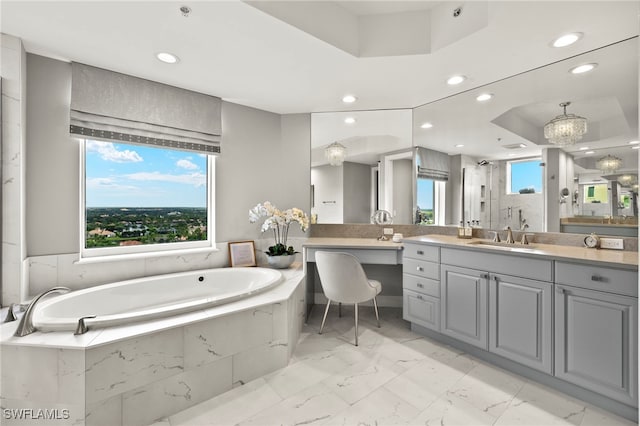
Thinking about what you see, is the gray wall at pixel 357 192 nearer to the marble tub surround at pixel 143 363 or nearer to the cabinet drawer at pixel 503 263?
the cabinet drawer at pixel 503 263

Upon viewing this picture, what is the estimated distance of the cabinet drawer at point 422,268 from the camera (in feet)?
7.78

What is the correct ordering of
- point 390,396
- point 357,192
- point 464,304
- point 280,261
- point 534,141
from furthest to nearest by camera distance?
point 357,192 < point 280,261 < point 534,141 < point 464,304 < point 390,396

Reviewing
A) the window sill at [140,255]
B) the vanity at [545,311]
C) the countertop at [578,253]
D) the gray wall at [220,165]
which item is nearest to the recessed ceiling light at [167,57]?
the gray wall at [220,165]

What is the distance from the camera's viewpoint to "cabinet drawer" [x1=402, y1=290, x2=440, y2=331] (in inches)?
93.9

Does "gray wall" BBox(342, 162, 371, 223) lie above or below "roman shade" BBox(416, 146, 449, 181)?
below

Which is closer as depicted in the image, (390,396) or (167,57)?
(390,396)

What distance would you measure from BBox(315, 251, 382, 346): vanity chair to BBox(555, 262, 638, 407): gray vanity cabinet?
49.6 inches

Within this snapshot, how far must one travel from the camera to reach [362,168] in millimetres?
3160

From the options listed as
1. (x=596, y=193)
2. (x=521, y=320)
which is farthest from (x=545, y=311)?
(x=596, y=193)

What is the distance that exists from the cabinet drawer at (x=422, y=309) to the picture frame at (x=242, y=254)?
1611 mm

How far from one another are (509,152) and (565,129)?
416 mm

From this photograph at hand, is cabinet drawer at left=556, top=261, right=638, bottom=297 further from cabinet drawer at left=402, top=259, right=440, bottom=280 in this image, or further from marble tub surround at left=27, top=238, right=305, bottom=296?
marble tub surround at left=27, top=238, right=305, bottom=296

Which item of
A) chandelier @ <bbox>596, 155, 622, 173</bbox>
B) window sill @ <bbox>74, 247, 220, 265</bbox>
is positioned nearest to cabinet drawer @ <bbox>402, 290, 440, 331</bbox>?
chandelier @ <bbox>596, 155, 622, 173</bbox>

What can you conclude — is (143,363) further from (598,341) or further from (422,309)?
(598,341)
